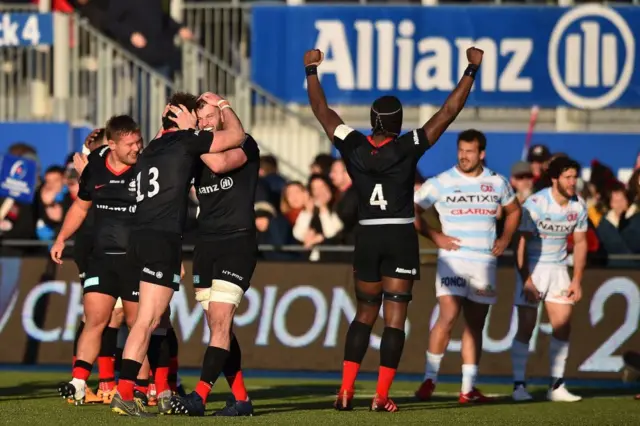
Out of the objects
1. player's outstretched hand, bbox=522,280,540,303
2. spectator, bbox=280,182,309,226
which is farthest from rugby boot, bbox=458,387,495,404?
spectator, bbox=280,182,309,226

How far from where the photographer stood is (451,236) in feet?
46.0

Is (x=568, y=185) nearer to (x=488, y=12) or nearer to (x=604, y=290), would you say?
(x=604, y=290)

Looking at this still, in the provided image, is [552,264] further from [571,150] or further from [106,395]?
[571,150]

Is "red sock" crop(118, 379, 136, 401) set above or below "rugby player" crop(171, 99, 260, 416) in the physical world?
below

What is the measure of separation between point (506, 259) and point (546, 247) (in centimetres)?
294

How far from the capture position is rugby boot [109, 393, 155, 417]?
11.7 meters

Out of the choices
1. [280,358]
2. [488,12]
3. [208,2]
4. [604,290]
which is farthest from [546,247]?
[208,2]

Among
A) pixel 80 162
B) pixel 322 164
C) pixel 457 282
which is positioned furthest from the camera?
pixel 322 164

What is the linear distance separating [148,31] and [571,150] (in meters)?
6.27

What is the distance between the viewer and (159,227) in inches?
463

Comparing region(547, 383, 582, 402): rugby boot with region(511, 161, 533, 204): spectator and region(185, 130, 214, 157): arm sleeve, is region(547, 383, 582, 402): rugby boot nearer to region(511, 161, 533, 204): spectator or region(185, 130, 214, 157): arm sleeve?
region(511, 161, 533, 204): spectator

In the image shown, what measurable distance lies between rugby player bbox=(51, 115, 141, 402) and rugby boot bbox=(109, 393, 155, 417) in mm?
1170

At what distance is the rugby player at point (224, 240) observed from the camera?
38.9ft

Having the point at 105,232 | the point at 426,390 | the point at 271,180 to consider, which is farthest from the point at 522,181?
the point at 105,232
